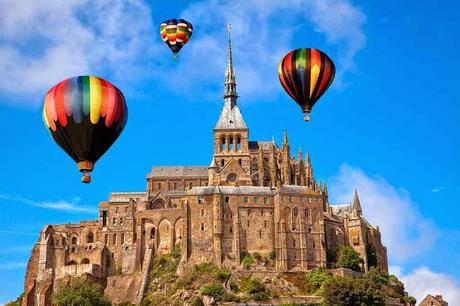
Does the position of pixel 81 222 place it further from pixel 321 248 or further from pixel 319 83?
pixel 319 83

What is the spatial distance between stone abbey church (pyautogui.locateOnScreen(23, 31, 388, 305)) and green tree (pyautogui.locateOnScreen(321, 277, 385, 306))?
10.4 meters

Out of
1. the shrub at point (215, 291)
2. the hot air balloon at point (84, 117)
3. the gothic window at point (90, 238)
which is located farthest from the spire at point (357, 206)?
the hot air balloon at point (84, 117)

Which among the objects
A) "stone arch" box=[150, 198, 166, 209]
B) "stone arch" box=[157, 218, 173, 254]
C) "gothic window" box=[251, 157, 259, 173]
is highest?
"gothic window" box=[251, 157, 259, 173]

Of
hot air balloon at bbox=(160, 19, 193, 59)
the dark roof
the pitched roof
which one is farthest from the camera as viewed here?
the dark roof

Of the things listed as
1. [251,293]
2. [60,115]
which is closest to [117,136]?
[60,115]

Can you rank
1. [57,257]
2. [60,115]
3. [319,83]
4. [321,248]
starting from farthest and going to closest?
[57,257]
[321,248]
[319,83]
[60,115]

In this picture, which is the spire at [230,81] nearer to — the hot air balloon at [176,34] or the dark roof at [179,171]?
the dark roof at [179,171]

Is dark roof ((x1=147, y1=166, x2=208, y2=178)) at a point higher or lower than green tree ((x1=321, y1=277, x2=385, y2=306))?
higher

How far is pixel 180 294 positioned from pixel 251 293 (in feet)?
24.6

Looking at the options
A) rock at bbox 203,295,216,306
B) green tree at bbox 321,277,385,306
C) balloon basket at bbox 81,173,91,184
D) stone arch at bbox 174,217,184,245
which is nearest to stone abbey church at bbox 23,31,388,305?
stone arch at bbox 174,217,184,245

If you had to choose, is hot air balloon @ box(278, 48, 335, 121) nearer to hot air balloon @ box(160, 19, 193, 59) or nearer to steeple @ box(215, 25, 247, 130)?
hot air balloon @ box(160, 19, 193, 59)

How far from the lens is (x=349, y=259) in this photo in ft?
302

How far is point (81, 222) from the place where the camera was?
102m

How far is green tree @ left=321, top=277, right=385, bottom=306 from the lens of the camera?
78312 millimetres
